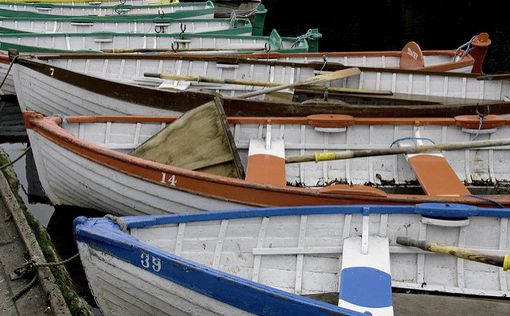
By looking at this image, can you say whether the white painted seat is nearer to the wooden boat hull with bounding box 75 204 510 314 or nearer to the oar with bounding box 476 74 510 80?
the wooden boat hull with bounding box 75 204 510 314

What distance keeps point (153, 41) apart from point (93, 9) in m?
5.51

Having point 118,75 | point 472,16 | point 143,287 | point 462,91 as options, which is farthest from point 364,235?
point 472,16

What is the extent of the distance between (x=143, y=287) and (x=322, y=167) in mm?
3927

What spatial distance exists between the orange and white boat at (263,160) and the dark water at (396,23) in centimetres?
1180

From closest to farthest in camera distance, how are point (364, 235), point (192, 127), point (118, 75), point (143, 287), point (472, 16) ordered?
1. point (143, 287)
2. point (364, 235)
3. point (192, 127)
4. point (118, 75)
5. point (472, 16)

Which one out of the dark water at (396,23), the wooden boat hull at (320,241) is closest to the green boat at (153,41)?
the dark water at (396,23)

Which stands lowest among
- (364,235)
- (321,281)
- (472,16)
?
(321,281)

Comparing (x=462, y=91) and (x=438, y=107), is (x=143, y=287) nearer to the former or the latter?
(x=438, y=107)

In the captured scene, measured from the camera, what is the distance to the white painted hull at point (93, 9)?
18.6 m

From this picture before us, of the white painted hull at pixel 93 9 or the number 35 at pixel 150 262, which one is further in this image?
the white painted hull at pixel 93 9

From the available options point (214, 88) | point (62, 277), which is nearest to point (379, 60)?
point (214, 88)

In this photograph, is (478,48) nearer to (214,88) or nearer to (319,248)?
(214,88)

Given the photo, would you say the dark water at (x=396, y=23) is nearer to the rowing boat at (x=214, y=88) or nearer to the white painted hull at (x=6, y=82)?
the rowing boat at (x=214, y=88)

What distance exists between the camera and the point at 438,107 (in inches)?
351
